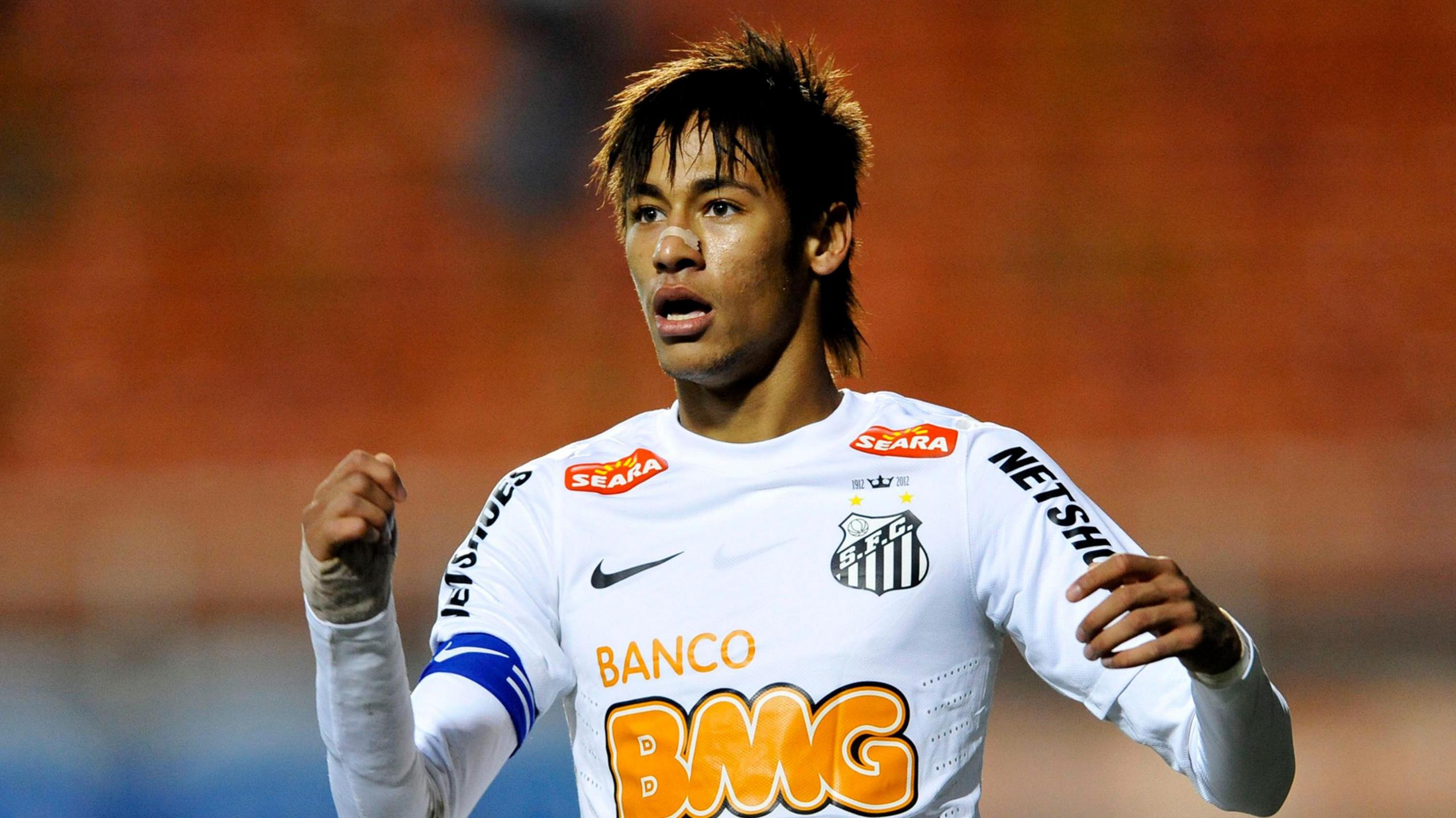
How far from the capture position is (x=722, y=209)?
2240 mm

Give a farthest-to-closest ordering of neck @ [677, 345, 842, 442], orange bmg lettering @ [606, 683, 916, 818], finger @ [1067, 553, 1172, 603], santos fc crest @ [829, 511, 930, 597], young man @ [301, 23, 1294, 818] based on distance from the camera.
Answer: neck @ [677, 345, 842, 442] < santos fc crest @ [829, 511, 930, 597] < orange bmg lettering @ [606, 683, 916, 818] < young man @ [301, 23, 1294, 818] < finger @ [1067, 553, 1172, 603]

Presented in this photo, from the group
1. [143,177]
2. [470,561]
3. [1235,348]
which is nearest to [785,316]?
[470,561]

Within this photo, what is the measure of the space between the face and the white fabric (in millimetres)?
147

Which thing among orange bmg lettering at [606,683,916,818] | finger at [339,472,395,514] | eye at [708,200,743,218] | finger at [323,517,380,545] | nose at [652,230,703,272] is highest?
eye at [708,200,743,218]

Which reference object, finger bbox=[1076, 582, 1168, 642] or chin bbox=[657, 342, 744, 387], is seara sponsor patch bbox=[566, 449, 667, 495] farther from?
finger bbox=[1076, 582, 1168, 642]

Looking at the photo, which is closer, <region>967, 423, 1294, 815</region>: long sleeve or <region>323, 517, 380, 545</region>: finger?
<region>323, 517, 380, 545</region>: finger

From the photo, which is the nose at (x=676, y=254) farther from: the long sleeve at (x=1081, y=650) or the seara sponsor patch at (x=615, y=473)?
the long sleeve at (x=1081, y=650)

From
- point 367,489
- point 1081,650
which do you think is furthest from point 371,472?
point 1081,650

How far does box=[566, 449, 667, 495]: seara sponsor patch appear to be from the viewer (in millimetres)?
2262

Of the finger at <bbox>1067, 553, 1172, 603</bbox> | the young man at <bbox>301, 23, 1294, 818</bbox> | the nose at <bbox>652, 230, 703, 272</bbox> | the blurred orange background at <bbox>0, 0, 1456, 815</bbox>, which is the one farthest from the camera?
the blurred orange background at <bbox>0, 0, 1456, 815</bbox>

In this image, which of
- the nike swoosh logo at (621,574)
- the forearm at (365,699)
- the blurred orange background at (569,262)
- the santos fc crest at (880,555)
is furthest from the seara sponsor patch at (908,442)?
Result: the blurred orange background at (569,262)

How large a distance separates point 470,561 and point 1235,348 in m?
6.66

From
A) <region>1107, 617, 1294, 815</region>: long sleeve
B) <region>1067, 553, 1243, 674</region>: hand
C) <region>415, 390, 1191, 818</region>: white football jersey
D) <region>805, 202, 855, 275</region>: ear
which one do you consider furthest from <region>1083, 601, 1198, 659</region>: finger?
<region>805, 202, 855, 275</region>: ear

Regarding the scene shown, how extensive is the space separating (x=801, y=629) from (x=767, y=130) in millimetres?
793
